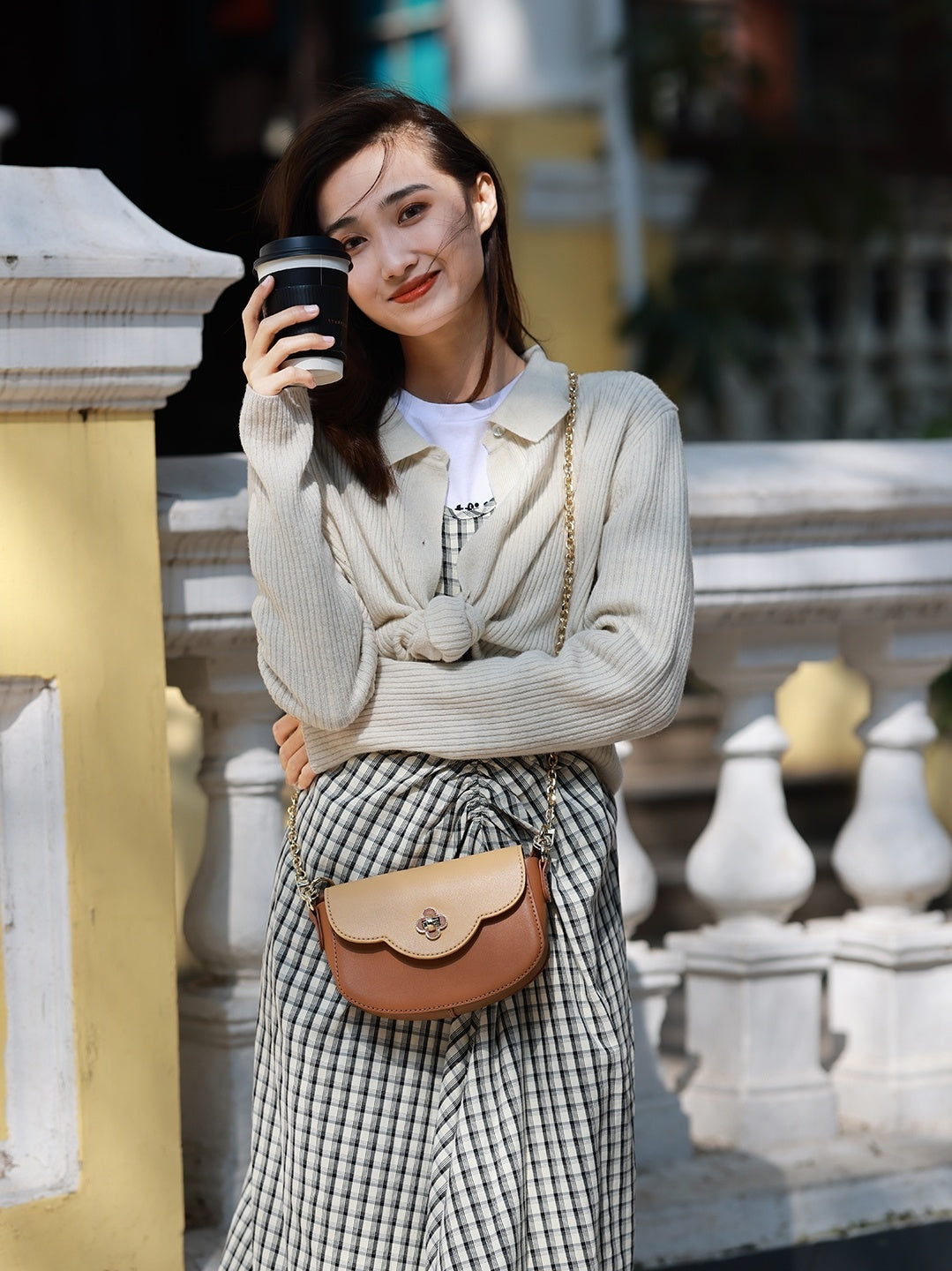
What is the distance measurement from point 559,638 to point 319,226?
52 cm

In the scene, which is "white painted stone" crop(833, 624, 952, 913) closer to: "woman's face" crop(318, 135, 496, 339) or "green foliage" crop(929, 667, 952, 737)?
"woman's face" crop(318, 135, 496, 339)

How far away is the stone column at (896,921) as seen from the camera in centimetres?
254

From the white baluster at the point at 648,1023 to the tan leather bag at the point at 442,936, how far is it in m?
0.81

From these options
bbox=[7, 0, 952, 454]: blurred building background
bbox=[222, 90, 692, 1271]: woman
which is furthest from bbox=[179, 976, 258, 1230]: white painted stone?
bbox=[7, 0, 952, 454]: blurred building background

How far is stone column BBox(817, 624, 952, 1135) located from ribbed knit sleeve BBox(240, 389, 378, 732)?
110cm

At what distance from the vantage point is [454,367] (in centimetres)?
184

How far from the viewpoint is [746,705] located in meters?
2.48

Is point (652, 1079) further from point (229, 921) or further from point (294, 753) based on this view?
point (294, 753)

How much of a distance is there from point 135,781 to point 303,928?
0.31 meters

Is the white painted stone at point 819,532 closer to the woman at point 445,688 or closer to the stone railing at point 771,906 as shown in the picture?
the stone railing at point 771,906

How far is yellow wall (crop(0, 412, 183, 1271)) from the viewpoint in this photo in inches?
74.1

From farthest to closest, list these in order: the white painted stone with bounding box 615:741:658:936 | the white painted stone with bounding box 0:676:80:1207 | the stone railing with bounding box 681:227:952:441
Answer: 1. the stone railing with bounding box 681:227:952:441
2. the white painted stone with bounding box 615:741:658:936
3. the white painted stone with bounding box 0:676:80:1207

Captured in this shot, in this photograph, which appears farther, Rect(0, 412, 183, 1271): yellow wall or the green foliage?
the green foliage

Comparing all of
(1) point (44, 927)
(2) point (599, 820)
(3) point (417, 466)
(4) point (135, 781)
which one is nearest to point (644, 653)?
(2) point (599, 820)
